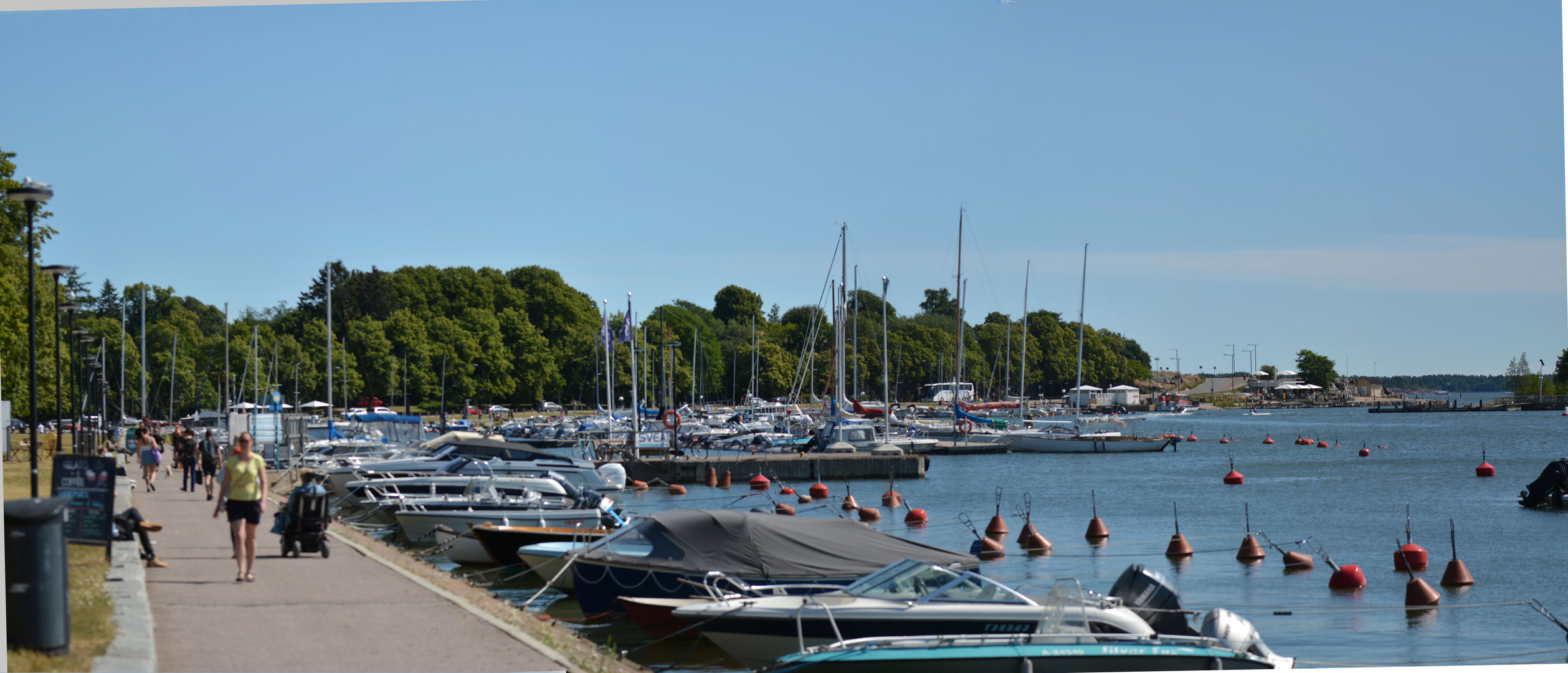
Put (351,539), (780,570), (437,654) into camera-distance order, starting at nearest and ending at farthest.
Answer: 1. (437,654)
2. (780,570)
3. (351,539)

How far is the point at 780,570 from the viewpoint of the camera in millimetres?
20672

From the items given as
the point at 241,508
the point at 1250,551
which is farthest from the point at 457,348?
the point at 241,508

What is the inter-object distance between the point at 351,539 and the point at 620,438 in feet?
171

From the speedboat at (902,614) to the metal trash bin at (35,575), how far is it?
865 cm

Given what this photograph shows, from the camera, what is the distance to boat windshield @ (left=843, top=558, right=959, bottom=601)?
56.9ft

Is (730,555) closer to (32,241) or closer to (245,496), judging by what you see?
(245,496)

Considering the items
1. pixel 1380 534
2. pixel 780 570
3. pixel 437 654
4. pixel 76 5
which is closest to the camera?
pixel 437 654

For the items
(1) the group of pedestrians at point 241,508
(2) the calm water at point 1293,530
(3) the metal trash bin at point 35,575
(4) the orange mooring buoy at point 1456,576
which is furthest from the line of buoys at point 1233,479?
(3) the metal trash bin at point 35,575

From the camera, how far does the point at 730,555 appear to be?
2098 centimetres

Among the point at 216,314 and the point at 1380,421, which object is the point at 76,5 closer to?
the point at 216,314

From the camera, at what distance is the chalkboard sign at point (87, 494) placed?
15.5 m

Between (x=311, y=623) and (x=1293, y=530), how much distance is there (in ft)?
116

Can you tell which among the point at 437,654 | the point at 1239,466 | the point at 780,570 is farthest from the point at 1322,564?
the point at 1239,466

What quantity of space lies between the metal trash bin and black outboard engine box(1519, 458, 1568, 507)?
165ft
